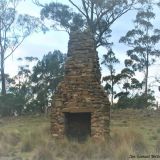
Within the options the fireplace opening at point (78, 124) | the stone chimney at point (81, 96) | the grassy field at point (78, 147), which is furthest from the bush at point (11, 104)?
the stone chimney at point (81, 96)

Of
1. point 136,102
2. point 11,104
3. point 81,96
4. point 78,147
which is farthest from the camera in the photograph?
point 136,102

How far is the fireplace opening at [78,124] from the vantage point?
22.8m

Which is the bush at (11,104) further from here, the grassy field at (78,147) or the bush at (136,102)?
the grassy field at (78,147)

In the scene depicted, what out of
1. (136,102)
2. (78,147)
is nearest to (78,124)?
(78,147)

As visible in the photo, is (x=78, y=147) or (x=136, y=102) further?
(x=136, y=102)

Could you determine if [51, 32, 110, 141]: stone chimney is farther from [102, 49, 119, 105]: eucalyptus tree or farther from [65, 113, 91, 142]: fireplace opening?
[102, 49, 119, 105]: eucalyptus tree

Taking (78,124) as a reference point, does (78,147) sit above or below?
below

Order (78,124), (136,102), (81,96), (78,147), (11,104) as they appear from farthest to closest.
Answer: (136,102) < (11,104) < (78,124) < (81,96) < (78,147)

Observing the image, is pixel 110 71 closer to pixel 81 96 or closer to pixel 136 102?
pixel 136 102

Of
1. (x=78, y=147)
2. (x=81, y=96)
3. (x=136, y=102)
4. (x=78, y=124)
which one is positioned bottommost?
(x=78, y=147)

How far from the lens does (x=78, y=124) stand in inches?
910

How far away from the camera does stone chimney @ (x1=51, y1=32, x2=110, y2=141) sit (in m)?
21.8

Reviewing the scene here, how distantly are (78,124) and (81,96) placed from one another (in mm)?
1762

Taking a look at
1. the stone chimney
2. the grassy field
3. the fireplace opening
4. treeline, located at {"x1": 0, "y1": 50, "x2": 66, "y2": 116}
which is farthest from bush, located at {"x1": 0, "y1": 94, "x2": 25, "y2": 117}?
the stone chimney
